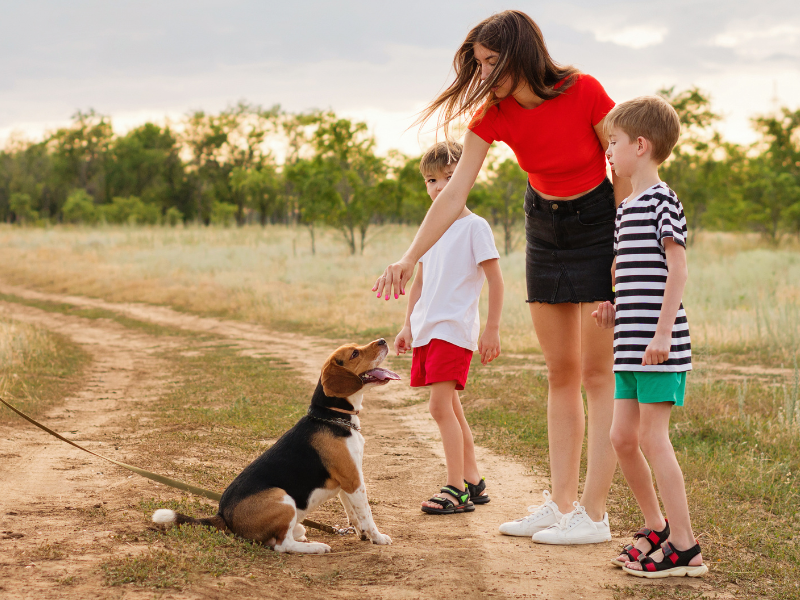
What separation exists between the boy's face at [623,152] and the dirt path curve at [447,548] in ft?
6.13

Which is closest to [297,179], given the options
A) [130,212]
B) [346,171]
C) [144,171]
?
[346,171]

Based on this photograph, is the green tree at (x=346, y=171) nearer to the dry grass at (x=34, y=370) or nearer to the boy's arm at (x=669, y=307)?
the dry grass at (x=34, y=370)

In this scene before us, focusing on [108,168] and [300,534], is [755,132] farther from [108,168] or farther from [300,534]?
[108,168]

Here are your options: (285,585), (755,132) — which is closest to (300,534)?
(285,585)

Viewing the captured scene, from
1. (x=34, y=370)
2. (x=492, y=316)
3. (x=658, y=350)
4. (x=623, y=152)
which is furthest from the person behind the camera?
(x=34, y=370)

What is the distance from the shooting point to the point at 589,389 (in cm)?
373

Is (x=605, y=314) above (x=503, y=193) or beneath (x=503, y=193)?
beneath

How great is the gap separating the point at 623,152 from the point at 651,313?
0.73 m

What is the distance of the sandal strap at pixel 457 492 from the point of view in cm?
441

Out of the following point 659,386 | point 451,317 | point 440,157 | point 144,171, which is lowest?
point 659,386

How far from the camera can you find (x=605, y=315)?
3.35m

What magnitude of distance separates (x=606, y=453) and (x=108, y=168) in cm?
6060

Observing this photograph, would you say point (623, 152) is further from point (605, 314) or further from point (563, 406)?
point (563, 406)

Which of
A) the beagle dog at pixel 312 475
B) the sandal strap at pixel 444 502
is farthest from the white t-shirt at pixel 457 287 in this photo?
the sandal strap at pixel 444 502
